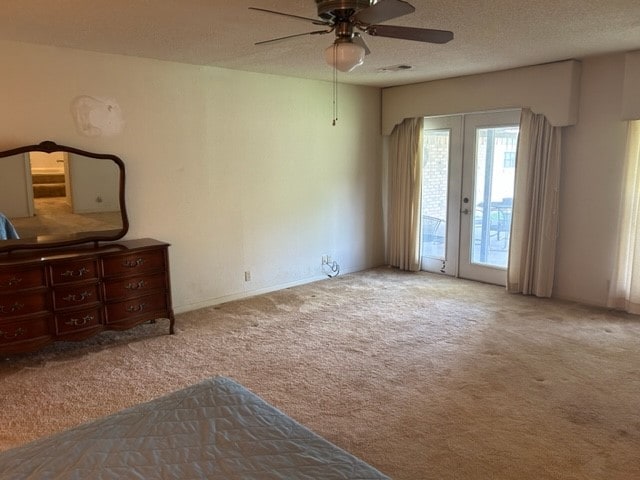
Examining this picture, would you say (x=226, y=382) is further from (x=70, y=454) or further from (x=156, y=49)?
(x=156, y=49)

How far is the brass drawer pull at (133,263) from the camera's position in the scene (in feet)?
13.5

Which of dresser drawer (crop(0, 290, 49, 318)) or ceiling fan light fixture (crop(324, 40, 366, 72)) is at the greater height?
ceiling fan light fixture (crop(324, 40, 366, 72))

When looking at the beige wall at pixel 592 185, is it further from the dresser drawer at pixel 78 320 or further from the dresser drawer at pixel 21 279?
the dresser drawer at pixel 21 279

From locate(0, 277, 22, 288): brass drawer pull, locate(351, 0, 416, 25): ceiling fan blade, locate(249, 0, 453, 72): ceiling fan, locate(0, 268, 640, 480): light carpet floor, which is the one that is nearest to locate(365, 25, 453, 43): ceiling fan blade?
locate(249, 0, 453, 72): ceiling fan

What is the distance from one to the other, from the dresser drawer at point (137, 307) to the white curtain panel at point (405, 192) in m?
3.52

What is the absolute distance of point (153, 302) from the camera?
430cm

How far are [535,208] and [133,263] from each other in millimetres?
4152

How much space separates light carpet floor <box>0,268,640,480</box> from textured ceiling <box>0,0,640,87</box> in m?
2.48

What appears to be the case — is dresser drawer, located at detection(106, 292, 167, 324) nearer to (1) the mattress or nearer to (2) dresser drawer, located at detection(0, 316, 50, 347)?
(2) dresser drawer, located at detection(0, 316, 50, 347)

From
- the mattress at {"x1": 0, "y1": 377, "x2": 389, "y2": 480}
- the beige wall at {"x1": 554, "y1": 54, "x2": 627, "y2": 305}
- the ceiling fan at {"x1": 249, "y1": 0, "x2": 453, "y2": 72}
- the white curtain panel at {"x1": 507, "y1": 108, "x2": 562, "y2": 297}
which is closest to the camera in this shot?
the mattress at {"x1": 0, "y1": 377, "x2": 389, "y2": 480}

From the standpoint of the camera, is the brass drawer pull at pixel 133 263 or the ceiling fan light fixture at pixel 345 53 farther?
the brass drawer pull at pixel 133 263

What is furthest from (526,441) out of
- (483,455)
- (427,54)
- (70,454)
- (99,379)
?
(427,54)

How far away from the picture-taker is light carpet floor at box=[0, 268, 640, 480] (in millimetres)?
2670

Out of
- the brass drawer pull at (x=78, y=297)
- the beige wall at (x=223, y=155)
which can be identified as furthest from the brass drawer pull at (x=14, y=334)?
the beige wall at (x=223, y=155)
